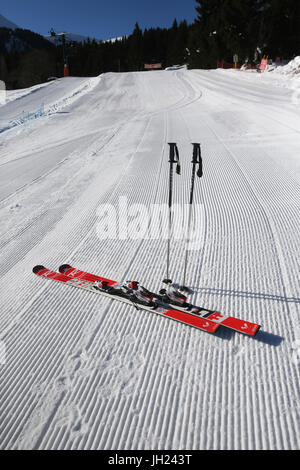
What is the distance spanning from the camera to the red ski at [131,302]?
13.7ft

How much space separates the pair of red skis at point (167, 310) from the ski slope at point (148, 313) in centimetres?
12

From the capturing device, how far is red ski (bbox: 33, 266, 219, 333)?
417 centimetres

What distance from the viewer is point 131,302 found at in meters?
4.73

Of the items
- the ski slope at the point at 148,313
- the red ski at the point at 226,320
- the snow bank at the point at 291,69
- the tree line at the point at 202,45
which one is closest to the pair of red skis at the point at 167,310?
the red ski at the point at 226,320

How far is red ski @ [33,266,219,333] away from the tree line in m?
36.1

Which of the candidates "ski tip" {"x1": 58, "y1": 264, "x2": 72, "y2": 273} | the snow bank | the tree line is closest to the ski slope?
"ski tip" {"x1": 58, "y1": 264, "x2": 72, "y2": 273}

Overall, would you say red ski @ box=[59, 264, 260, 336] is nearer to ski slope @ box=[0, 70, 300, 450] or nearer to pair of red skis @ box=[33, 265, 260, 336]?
pair of red skis @ box=[33, 265, 260, 336]

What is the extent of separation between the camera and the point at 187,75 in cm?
3603

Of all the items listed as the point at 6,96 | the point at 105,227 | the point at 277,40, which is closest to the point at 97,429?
the point at 105,227

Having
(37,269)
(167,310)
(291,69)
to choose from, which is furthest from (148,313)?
(291,69)

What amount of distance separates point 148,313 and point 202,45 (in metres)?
50.3

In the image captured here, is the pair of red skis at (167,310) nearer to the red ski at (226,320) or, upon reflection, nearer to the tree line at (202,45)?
the red ski at (226,320)
